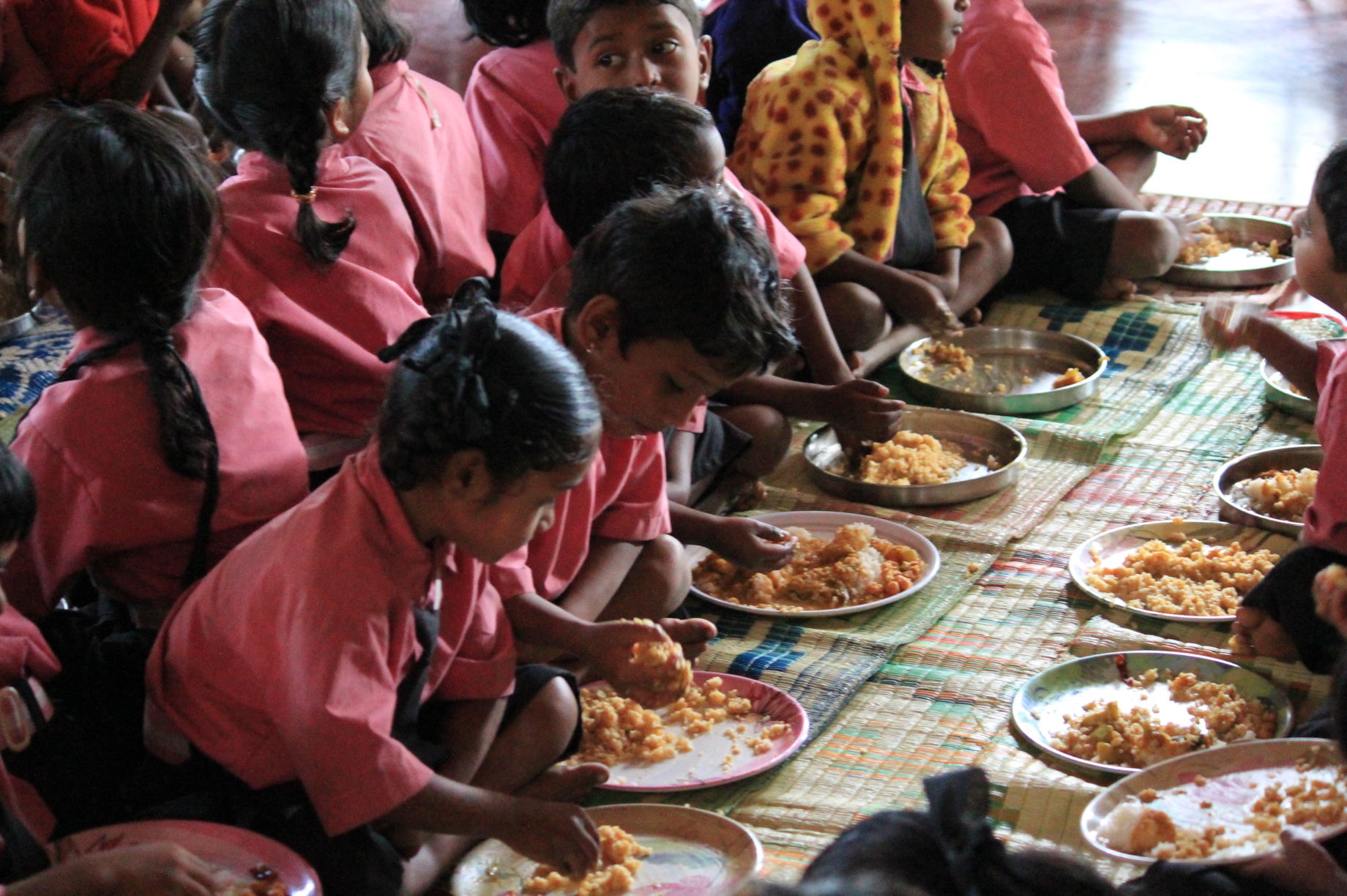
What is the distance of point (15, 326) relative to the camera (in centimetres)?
375

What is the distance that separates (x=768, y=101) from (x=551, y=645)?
187 cm

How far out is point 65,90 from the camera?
175 inches

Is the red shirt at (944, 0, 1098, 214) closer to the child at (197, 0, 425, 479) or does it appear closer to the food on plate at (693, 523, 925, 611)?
the food on plate at (693, 523, 925, 611)

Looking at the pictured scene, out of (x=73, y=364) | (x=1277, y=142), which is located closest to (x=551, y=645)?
(x=73, y=364)

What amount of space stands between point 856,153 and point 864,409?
96 cm

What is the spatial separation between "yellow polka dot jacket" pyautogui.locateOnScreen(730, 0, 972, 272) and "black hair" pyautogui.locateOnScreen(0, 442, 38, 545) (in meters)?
2.13

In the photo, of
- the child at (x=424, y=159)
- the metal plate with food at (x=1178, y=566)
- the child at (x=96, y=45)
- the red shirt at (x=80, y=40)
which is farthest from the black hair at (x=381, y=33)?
the red shirt at (x=80, y=40)

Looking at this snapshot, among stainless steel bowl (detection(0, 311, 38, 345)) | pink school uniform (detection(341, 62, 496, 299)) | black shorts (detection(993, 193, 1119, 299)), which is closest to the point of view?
pink school uniform (detection(341, 62, 496, 299))

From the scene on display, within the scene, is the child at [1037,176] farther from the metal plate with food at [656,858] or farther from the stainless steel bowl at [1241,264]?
the metal plate with food at [656,858]

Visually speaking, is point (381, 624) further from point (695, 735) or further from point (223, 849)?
point (695, 735)

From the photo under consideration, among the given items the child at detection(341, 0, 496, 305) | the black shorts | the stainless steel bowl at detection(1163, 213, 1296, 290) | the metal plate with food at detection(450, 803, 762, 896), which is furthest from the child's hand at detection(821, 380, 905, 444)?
the stainless steel bowl at detection(1163, 213, 1296, 290)

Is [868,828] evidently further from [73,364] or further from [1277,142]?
[1277,142]

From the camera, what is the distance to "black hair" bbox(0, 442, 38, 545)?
1691 millimetres

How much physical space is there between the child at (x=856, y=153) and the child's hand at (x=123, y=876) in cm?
224
